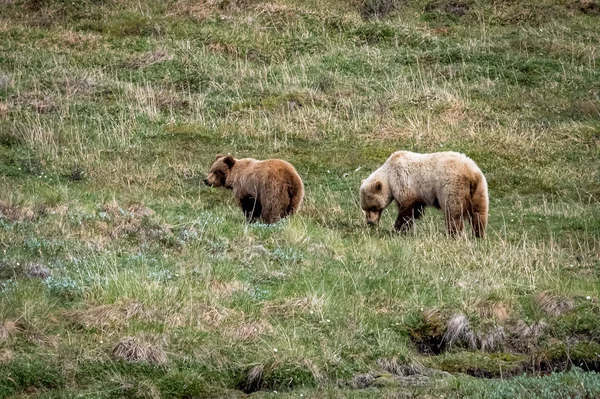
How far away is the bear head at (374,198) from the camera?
1576 centimetres

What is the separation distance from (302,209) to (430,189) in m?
2.25

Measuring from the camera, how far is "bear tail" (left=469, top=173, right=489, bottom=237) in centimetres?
1430

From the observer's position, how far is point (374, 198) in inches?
623

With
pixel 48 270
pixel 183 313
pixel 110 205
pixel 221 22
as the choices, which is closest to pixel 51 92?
pixel 221 22

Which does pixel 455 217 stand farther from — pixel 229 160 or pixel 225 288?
pixel 225 288

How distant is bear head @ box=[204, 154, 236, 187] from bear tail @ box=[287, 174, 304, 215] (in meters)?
1.56

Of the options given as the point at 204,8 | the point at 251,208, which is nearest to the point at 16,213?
the point at 251,208

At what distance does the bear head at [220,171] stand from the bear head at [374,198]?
7.23ft

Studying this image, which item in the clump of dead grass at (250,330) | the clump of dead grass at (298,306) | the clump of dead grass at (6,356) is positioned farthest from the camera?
the clump of dead grass at (298,306)

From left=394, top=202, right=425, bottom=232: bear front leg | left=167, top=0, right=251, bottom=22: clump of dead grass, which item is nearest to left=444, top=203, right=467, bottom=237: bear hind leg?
left=394, top=202, right=425, bottom=232: bear front leg

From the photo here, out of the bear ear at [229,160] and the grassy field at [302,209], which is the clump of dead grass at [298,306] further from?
the bear ear at [229,160]

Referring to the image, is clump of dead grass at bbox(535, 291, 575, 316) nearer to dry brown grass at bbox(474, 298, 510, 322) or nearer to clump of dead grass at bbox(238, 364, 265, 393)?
dry brown grass at bbox(474, 298, 510, 322)

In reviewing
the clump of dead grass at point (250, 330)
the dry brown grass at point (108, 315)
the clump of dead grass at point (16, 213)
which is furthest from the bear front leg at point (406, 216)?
the dry brown grass at point (108, 315)

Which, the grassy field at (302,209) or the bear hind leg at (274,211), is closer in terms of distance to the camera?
the grassy field at (302,209)
